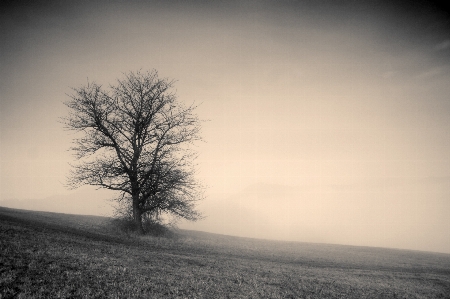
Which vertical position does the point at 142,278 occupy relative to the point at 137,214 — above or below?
below

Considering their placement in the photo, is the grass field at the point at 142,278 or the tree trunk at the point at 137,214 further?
the tree trunk at the point at 137,214

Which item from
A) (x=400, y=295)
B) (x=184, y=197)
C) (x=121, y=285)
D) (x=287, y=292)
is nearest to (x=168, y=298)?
(x=121, y=285)

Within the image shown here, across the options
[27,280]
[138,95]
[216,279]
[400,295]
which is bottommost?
[400,295]

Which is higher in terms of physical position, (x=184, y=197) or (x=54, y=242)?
(x=184, y=197)

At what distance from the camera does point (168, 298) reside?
795cm

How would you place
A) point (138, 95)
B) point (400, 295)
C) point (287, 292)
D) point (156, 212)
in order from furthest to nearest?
point (156, 212), point (138, 95), point (400, 295), point (287, 292)

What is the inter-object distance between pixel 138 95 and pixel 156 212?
1239 centimetres

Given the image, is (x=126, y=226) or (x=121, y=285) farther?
(x=126, y=226)

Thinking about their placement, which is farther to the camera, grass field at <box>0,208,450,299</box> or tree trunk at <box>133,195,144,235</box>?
Result: tree trunk at <box>133,195,144,235</box>

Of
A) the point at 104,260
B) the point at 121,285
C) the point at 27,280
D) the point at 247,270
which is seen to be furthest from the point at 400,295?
the point at 27,280

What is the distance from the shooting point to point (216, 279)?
1095 centimetres

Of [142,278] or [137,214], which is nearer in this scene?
[142,278]

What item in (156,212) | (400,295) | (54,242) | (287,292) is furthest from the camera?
(156,212)

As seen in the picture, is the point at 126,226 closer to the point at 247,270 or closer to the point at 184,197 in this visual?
the point at 184,197
